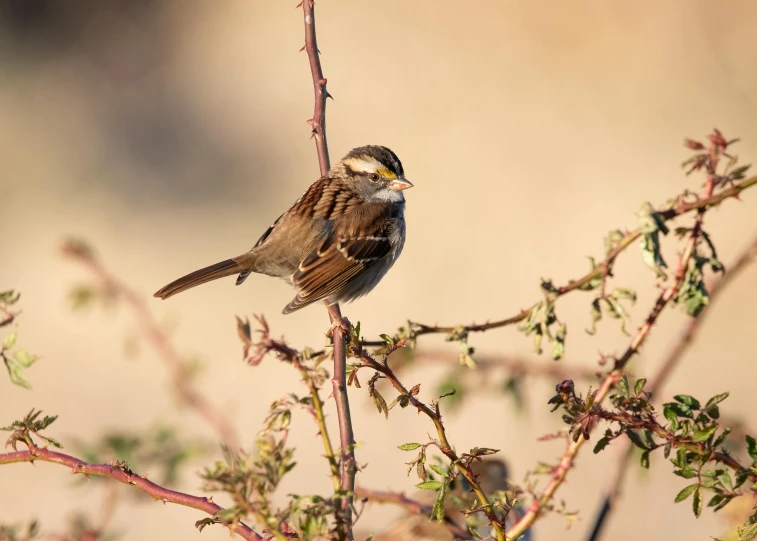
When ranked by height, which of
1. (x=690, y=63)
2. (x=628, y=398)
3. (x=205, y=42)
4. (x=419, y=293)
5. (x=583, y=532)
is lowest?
(x=628, y=398)

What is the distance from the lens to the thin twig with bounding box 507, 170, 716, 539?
183 cm

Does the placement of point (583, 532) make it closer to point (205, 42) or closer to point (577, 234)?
point (577, 234)

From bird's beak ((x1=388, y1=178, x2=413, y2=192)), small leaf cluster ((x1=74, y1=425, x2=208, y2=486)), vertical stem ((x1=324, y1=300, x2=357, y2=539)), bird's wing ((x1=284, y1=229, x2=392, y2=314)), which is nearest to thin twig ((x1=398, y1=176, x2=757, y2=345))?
vertical stem ((x1=324, y1=300, x2=357, y2=539))

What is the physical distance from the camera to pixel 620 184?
8297 millimetres

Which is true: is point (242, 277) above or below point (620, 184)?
below

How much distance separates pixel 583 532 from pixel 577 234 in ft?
8.91

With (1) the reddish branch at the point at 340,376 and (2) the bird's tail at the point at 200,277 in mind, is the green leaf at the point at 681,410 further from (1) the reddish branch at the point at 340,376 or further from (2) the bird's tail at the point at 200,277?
(2) the bird's tail at the point at 200,277

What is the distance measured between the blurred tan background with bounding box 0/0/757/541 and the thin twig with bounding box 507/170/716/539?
422cm

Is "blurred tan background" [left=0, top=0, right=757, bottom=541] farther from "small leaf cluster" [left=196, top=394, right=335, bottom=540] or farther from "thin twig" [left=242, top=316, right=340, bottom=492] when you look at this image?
"small leaf cluster" [left=196, top=394, right=335, bottom=540]

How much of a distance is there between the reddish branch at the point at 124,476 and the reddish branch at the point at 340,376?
0.18m

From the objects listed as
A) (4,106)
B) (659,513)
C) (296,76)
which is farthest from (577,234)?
(4,106)

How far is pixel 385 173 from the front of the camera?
4453 millimetres

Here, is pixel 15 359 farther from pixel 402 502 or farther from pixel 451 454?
pixel 402 502

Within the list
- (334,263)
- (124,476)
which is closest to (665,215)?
(124,476)
